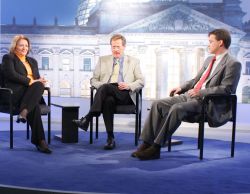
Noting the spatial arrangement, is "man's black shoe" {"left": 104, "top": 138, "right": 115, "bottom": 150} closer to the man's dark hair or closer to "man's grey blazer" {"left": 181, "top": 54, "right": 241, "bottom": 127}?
"man's grey blazer" {"left": 181, "top": 54, "right": 241, "bottom": 127}

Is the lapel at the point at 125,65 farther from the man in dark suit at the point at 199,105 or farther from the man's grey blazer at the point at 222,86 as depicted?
the man's grey blazer at the point at 222,86

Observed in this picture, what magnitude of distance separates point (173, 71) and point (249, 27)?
1951 millimetres

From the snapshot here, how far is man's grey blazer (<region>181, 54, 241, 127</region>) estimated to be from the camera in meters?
3.98

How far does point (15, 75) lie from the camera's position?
174 inches

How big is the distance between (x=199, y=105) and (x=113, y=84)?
3.10ft

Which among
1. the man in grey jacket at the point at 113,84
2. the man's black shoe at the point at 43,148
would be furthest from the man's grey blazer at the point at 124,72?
the man's black shoe at the point at 43,148

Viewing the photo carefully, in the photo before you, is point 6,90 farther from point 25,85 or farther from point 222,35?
point 222,35

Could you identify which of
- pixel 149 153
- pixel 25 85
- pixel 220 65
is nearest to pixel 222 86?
pixel 220 65

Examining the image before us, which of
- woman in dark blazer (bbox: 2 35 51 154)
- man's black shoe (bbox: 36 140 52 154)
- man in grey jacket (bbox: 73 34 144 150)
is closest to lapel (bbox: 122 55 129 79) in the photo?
man in grey jacket (bbox: 73 34 144 150)

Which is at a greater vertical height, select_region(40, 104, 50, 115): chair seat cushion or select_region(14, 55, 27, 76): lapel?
select_region(14, 55, 27, 76): lapel

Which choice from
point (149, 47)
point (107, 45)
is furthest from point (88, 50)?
point (149, 47)

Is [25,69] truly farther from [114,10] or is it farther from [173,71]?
[173,71]

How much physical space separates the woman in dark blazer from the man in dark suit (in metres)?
0.94

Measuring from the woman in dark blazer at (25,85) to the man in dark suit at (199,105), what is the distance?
941 millimetres
